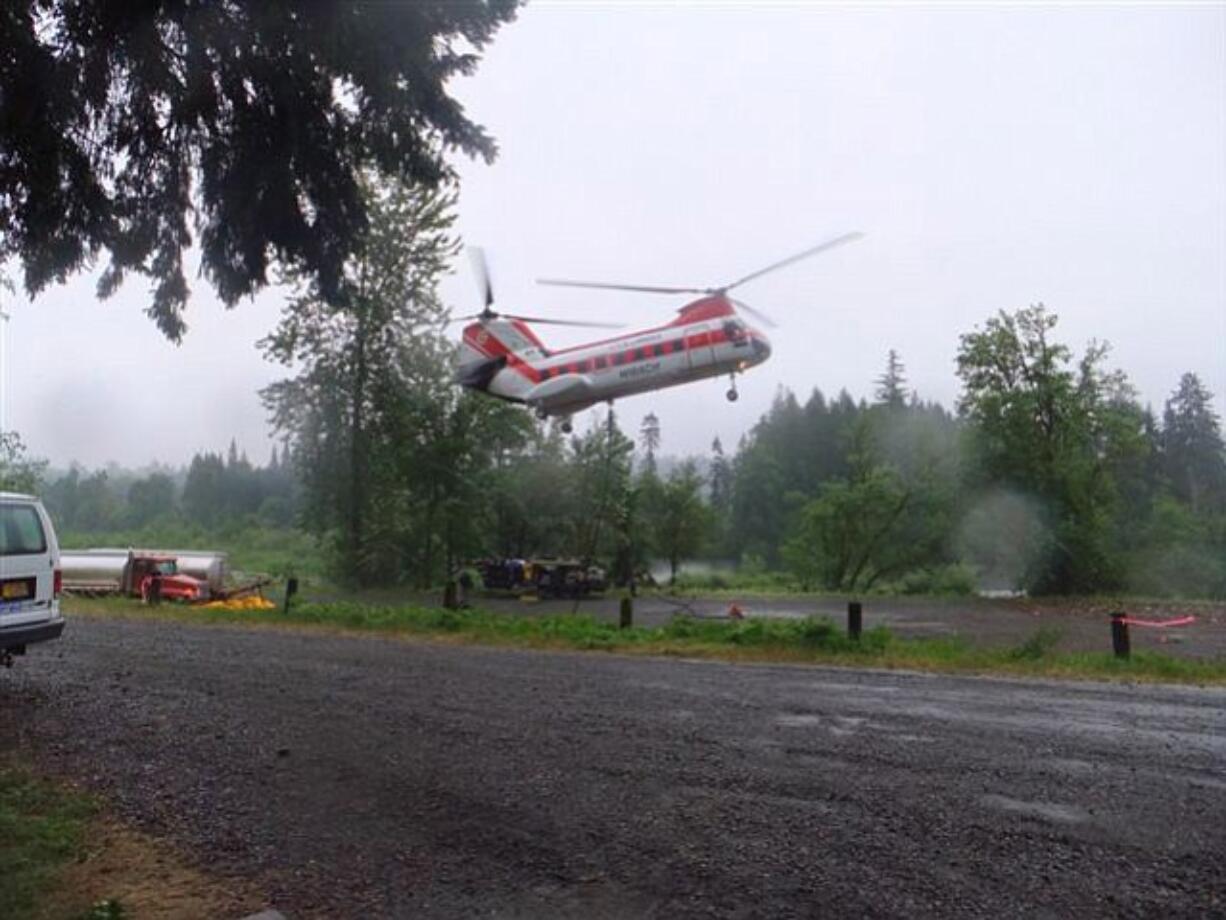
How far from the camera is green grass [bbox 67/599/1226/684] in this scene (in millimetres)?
12984

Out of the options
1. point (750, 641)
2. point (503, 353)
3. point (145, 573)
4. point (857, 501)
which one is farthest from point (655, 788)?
point (857, 501)

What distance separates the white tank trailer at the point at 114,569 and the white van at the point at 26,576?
15858mm

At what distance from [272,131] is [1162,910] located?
21.1ft

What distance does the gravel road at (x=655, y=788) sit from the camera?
4488 millimetres

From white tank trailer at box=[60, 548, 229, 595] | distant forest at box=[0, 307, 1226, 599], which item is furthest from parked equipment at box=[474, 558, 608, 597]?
white tank trailer at box=[60, 548, 229, 595]

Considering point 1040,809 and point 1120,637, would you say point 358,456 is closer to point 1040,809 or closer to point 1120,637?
point 1120,637

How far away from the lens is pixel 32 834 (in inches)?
203

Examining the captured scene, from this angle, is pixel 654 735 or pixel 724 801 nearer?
pixel 724 801

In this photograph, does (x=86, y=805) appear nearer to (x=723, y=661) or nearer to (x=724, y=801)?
(x=724, y=801)

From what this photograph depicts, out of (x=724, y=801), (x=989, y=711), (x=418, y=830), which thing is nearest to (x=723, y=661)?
(x=989, y=711)

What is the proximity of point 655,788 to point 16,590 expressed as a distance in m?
7.21

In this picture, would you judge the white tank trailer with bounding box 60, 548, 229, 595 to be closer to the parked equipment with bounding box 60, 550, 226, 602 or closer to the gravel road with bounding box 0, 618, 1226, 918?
the parked equipment with bounding box 60, 550, 226, 602

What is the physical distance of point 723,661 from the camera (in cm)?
1385

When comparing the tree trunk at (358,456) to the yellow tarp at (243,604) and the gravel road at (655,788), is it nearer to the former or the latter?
the yellow tarp at (243,604)
